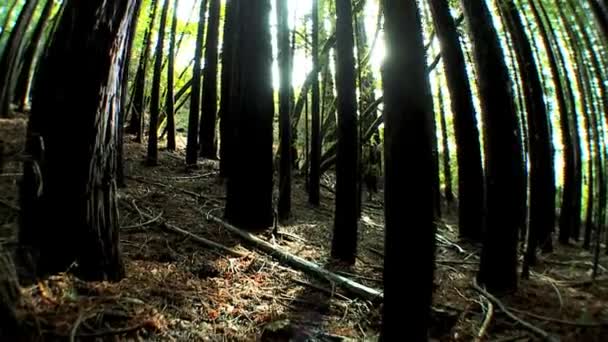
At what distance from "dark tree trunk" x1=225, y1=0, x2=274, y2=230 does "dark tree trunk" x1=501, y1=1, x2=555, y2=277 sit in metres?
2.52

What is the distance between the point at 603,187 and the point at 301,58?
21.1 ft

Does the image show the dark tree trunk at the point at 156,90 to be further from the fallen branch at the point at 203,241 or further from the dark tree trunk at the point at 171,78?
the fallen branch at the point at 203,241

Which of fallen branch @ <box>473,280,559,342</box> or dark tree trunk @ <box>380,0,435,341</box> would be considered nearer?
dark tree trunk @ <box>380,0,435,341</box>

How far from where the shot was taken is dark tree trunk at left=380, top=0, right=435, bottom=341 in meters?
2.06

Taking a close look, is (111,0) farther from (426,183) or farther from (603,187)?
(603,187)

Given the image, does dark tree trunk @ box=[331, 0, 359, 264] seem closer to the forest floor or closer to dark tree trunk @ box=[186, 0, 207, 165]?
the forest floor

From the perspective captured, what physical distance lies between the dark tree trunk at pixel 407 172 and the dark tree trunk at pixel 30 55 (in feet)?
24.9

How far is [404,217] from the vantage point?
2068 mm

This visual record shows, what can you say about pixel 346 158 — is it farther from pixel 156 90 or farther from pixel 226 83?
pixel 156 90

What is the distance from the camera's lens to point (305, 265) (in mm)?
3938

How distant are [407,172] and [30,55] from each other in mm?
8664

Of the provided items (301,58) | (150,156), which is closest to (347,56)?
(150,156)

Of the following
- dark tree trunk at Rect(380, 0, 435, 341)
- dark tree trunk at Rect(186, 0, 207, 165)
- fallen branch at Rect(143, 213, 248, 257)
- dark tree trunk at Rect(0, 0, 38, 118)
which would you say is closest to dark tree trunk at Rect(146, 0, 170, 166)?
dark tree trunk at Rect(186, 0, 207, 165)

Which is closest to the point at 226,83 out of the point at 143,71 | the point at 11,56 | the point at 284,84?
the point at 143,71
